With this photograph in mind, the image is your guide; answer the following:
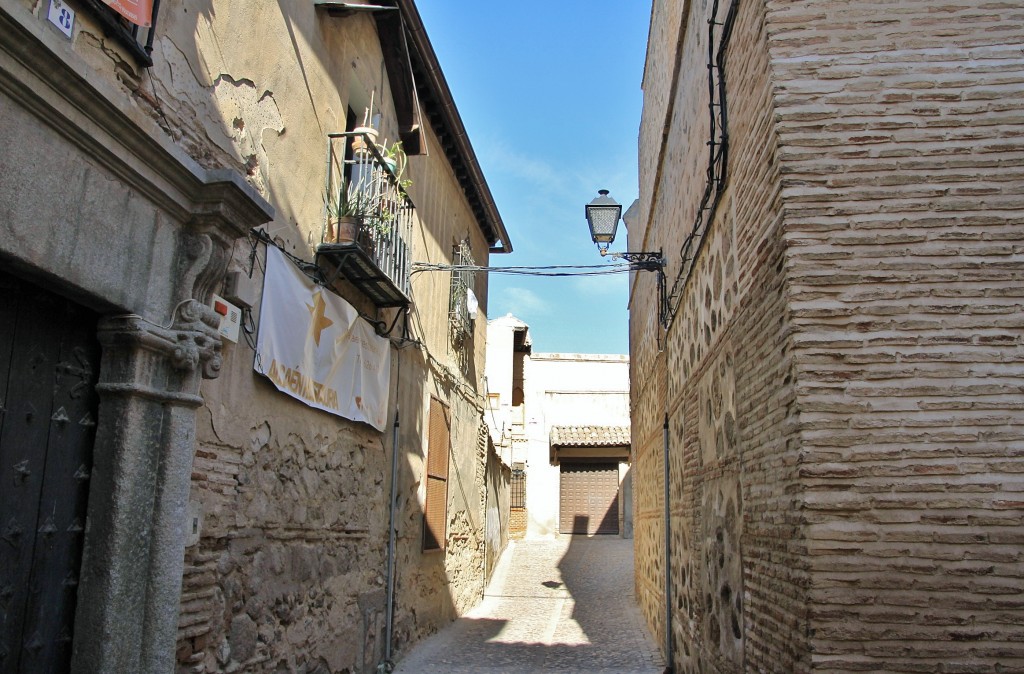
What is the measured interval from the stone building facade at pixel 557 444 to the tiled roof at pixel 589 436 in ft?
0.09

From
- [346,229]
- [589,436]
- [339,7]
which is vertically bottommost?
[589,436]

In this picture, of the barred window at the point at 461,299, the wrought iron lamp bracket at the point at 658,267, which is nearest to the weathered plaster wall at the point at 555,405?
the barred window at the point at 461,299

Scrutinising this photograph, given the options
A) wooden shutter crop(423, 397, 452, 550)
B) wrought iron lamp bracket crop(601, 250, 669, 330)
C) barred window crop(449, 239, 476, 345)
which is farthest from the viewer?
barred window crop(449, 239, 476, 345)

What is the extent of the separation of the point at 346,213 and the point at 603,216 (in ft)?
11.3

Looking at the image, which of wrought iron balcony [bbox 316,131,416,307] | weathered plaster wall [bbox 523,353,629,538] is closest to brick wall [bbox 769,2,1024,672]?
wrought iron balcony [bbox 316,131,416,307]

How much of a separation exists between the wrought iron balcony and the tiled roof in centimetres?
1460

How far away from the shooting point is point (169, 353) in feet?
13.2

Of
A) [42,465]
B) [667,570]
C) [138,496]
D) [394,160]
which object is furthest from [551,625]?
[42,465]

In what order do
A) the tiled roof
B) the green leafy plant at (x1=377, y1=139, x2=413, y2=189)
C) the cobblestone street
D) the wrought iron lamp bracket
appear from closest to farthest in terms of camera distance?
1. the green leafy plant at (x1=377, y1=139, x2=413, y2=189)
2. the cobblestone street
3. the wrought iron lamp bracket
4. the tiled roof

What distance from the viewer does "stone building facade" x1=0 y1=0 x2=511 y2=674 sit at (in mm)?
3361

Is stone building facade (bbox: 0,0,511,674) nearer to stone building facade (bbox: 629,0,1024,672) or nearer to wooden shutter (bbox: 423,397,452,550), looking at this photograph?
wooden shutter (bbox: 423,397,452,550)

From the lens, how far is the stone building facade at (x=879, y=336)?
10.2 ft

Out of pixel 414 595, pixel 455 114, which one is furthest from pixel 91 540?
pixel 455 114

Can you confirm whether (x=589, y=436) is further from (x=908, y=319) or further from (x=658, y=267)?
(x=908, y=319)
